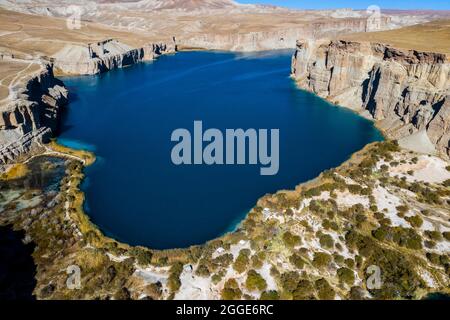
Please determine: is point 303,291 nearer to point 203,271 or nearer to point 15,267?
point 203,271

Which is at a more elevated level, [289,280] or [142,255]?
[142,255]

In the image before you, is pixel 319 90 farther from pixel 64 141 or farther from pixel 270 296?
pixel 270 296

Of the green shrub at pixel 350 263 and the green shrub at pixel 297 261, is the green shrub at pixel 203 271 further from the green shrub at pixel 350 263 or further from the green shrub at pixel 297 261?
the green shrub at pixel 350 263

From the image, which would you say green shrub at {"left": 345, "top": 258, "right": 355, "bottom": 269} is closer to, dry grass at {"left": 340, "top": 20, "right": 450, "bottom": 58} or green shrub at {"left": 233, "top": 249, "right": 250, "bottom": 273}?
green shrub at {"left": 233, "top": 249, "right": 250, "bottom": 273}

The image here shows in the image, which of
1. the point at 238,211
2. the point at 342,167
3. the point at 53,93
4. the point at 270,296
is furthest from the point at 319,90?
the point at 270,296

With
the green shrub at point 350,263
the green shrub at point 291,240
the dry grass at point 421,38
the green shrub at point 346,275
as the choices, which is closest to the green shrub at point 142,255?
the green shrub at point 291,240

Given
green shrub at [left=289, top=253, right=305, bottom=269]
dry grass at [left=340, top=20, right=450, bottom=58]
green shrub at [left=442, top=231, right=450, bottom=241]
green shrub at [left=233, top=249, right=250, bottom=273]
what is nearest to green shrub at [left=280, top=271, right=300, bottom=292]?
green shrub at [left=289, top=253, right=305, bottom=269]

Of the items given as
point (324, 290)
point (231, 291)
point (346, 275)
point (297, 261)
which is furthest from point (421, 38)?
point (231, 291)
